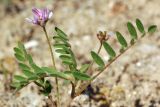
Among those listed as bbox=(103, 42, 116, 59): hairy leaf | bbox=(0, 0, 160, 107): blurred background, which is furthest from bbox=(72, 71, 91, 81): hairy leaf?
bbox=(0, 0, 160, 107): blurred background

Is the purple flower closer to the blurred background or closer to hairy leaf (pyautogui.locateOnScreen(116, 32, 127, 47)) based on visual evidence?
hairy leaf (pyautogui.locateOnScreen(116, 32, 127, 47))

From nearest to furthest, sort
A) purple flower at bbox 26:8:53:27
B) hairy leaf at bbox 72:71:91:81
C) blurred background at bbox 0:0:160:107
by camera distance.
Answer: hairy leaf at bbox 72:71:91:81 < purple flower at bbox 26:8:53:27 < blurred background at bbox 0:0:160:107

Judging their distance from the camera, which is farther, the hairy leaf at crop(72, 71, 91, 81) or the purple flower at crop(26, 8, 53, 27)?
the purple flower at crop(26, 8, 53, 27)

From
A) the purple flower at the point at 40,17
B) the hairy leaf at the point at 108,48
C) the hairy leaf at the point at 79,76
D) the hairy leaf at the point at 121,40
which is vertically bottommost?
the hairy leaf at the point at 79,76

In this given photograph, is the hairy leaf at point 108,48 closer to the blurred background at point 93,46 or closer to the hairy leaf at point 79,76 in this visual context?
the hairy leaf at point 79,76

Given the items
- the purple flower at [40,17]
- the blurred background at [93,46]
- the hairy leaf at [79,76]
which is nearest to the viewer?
the hairy leaf at [79,76]

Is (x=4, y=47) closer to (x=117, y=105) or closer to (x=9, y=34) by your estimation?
(x=9, y=34)

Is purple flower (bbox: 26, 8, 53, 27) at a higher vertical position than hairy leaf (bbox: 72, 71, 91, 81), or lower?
higher

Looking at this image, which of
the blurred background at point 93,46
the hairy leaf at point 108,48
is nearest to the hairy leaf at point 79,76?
the hairy leaf at point 108,48
